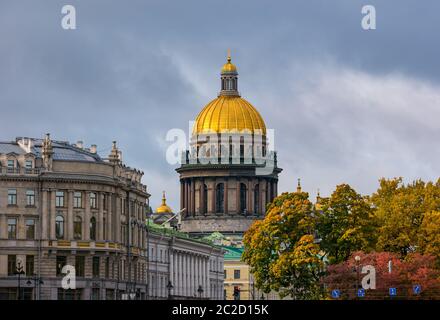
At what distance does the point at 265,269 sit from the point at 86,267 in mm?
22115

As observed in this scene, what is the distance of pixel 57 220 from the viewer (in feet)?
548

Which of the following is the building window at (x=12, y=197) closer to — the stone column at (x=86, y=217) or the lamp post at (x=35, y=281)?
the lamp post at (x=35, y=281)

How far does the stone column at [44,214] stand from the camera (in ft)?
544

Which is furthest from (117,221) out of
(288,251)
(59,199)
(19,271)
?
(288,251)

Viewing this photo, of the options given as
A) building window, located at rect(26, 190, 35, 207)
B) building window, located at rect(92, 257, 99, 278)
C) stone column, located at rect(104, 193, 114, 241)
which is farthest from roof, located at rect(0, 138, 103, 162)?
building window, located at rect(92, 257, 99, 278)

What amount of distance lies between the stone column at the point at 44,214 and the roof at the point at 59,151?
374 centimetres

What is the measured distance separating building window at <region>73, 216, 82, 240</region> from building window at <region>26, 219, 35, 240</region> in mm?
4064

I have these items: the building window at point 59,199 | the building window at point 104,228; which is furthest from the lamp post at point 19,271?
the building window at point 104,228

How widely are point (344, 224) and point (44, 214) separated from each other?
29.2 m

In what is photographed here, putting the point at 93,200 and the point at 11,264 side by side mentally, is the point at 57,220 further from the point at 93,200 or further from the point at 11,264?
the point at 11,264
